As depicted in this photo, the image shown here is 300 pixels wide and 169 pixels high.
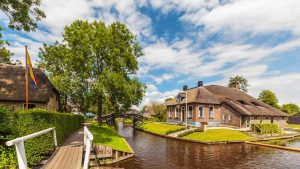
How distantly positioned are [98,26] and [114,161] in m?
25.3

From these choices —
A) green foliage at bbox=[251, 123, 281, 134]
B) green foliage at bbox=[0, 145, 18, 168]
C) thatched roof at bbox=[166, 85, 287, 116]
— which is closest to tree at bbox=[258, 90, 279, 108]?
thatched roof at bbox=[166, 85, 287, 116]

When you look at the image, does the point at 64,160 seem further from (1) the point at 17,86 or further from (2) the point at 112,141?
(1) the point at 17,86

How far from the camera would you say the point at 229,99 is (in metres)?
43.3

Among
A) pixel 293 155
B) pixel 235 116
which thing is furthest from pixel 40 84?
pixel 235 116

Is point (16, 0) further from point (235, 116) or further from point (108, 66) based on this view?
point (235, 116)

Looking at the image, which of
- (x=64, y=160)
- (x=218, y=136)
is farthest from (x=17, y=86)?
(x=218, y=136)

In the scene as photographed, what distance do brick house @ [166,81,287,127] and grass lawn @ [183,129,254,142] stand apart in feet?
19.0

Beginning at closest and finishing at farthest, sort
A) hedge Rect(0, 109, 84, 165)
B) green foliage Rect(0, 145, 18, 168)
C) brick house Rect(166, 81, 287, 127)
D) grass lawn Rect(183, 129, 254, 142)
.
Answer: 1. green foliage Rect(0, 145, 18, 168)
2. hedge Rect(0, 109, 84, 165)
3. grass lawn Rect(183, 129, 254, 142)
4. brick house Rect(166, 81, 287, 127)

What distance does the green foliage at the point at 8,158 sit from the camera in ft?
28.7

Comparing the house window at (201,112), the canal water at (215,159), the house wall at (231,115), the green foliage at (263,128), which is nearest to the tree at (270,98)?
the house wall at (231,115)

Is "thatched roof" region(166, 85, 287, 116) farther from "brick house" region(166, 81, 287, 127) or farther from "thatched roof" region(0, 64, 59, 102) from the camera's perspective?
"thatched roof" region(0, 64, 59, 102)

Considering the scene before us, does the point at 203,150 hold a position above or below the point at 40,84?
below

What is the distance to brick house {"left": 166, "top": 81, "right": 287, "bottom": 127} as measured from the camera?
128ft

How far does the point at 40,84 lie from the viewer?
26.5m
